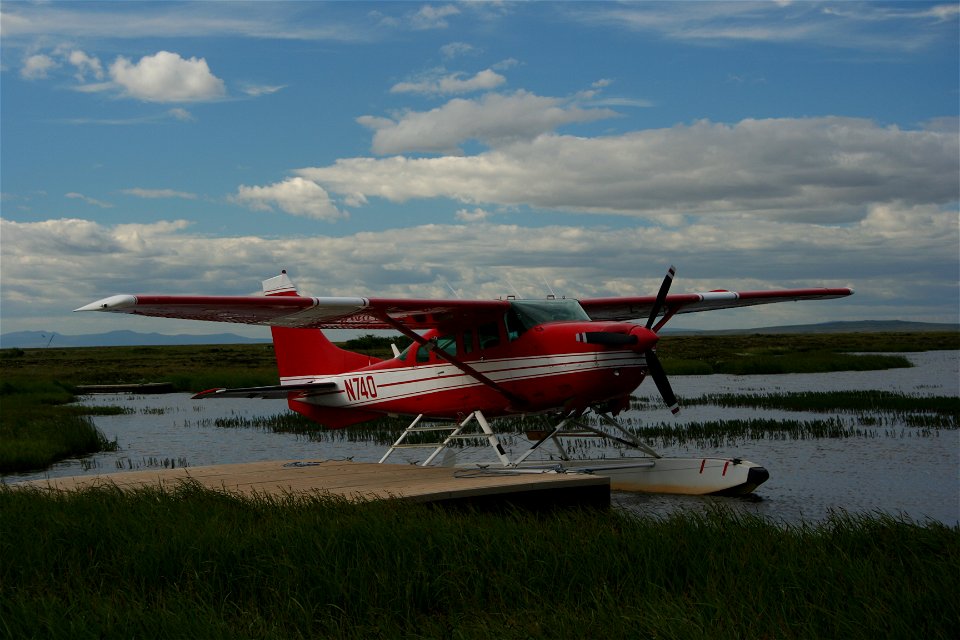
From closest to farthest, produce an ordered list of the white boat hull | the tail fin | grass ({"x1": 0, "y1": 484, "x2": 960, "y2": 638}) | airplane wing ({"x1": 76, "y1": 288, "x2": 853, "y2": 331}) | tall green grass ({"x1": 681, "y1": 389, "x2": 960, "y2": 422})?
grass ({"x1": 0, "y1": 484, "x2": 960, "y2": 638}) → airplane wing ({"x1": 76, "y1": 288, "x2": 853, "y2": 331}) → the white boat hull → the tail fin → tall green grass ({"x1": 681, "y1": 389, "x2": 960, "y2": 422})

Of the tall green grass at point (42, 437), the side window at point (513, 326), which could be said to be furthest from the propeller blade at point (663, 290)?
the tall green grass at point (42, 437)

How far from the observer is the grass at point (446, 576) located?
5.52 meters

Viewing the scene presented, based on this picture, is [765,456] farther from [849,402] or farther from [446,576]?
[446,576]

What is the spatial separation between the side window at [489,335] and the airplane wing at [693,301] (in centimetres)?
244

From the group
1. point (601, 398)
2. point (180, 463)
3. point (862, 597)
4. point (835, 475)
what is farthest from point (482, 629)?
point (180, 463)

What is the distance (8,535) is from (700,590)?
5.81 metres

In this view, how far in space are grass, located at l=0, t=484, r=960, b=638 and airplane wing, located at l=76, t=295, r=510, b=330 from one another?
270 centimetres

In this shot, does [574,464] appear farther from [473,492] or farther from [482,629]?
[482,629]

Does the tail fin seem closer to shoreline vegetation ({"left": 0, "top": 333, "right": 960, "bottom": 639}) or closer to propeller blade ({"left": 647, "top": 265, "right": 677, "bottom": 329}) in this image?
propeller blade ({"left": 647, "top": 265, "right": 677, "bottom": 329})

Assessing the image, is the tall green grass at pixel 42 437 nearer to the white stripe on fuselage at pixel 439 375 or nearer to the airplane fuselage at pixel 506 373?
the white stripe on fuselage at pixel 439 375

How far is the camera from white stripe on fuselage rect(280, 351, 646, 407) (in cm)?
1220

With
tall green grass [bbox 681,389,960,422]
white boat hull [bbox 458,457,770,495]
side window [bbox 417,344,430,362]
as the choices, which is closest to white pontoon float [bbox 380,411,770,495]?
white boat hull [bbox 458,457,770,495]

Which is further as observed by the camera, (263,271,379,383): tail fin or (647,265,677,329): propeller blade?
(263,271,379,383): tail fin

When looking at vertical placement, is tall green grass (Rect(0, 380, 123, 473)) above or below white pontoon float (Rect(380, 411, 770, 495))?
above
